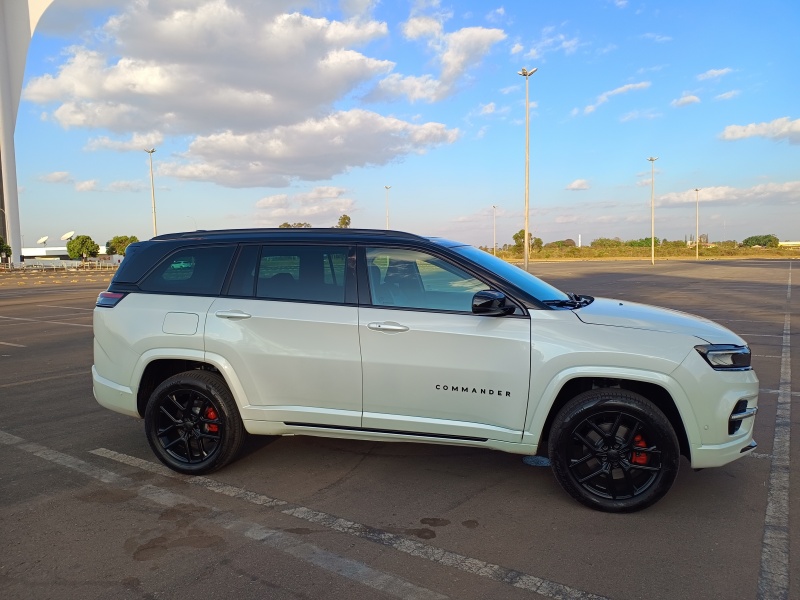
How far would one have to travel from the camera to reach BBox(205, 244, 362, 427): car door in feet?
13.5

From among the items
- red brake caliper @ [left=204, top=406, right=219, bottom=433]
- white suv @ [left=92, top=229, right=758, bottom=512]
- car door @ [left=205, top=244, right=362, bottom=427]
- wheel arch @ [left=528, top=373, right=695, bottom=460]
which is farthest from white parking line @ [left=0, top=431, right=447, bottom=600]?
wheel arch @ [left=528, top=373, right=695, bottom=460]

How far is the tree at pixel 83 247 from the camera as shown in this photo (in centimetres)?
8944

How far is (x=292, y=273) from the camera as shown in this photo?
4.42m

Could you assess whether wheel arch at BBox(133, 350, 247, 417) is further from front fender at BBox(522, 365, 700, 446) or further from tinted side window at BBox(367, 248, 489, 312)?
front fender at BBox(522, 365, 700, 446)

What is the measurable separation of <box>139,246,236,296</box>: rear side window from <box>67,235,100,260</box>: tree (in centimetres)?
9642

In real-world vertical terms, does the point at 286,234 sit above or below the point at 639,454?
above

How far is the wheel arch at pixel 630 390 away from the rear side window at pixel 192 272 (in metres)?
2.59

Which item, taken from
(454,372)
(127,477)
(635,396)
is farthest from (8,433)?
(635,396)

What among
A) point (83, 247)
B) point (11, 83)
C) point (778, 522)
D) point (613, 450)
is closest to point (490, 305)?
point (613, 450)

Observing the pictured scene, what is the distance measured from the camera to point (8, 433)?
551 cm

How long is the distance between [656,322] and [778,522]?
4.56 feet

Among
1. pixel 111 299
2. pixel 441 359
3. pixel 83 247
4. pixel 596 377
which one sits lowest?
pixel 596 377

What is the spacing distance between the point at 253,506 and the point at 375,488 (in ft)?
2.77

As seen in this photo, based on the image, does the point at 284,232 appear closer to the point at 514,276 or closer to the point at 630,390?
the point at 514,276
